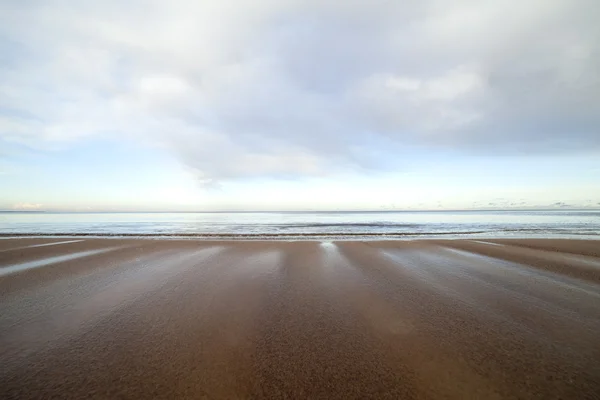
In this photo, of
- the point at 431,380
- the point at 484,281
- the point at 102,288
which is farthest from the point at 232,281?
the point at 484,281

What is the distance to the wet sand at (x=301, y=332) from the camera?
2.71 metres

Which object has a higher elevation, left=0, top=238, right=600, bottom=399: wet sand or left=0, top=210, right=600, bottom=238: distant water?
left=0, top=210, right=600, bottom=238: distant water

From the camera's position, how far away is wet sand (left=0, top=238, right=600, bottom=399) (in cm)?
271

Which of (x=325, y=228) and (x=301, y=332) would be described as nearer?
(x=301, y=332)

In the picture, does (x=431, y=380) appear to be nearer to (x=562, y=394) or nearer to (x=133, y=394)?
(x=562, y=394)

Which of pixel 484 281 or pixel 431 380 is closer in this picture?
pixel 431 380

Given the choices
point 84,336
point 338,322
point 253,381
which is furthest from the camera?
point 338,322

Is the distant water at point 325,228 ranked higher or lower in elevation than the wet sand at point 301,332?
higher

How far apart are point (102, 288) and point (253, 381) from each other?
18.4 feet

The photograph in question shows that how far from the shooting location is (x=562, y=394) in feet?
8.35

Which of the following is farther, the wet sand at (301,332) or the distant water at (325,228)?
the distant water at (325,228)

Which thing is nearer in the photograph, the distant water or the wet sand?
the wet sand

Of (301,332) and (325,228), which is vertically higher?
(325,228)

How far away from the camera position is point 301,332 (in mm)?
3945
